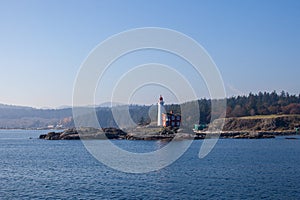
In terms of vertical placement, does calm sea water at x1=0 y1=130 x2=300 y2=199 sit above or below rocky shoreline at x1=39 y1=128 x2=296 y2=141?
below

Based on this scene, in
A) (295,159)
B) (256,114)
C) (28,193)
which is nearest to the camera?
(28,193)

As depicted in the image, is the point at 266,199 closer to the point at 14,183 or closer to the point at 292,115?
the point at 14,183

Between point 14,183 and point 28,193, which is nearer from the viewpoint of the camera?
point 28,193

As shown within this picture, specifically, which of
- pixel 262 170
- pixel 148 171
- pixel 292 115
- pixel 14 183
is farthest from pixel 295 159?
pixel 292 115

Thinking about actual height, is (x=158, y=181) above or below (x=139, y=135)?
below

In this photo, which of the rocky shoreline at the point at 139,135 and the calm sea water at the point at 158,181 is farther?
the rocky shoreline at the point at 139,135

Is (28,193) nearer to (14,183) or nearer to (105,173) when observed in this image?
(14,183)

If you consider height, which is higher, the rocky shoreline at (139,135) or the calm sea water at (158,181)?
the rocky shoreline at (139,135)

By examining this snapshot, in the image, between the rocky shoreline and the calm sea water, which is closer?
the calm sea water

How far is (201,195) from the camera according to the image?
2936 cm

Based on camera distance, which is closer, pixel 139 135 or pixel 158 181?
pixel 158 181

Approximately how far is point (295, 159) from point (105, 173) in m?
28.2

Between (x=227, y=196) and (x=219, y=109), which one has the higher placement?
(x=219, y=109)

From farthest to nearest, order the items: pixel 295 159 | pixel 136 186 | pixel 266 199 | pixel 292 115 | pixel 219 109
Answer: pixel 219 109, pixel 292 115, pixel 295 159, pixel 136 186, pixel 266 199
